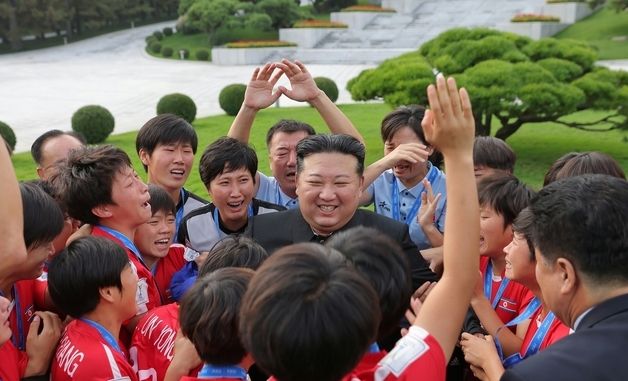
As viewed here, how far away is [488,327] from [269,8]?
3150 cm

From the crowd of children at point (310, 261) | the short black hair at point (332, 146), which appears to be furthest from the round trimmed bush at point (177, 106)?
the short black hair at point (332, 146)

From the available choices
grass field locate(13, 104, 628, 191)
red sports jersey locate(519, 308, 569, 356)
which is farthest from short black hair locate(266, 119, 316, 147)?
grass field locate(13, 104, 628, 191)

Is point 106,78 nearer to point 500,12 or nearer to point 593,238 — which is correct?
point 500,12

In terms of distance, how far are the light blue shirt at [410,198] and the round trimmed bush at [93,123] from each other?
9.55m

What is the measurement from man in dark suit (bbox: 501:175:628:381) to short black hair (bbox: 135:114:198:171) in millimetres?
2380

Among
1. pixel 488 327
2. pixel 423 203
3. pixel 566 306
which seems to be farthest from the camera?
pixel 423 203

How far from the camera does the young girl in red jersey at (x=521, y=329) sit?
229 centimetres

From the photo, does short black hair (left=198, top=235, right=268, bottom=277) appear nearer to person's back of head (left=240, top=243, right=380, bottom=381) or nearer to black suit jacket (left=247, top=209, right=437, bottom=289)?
black suit jacket (left=247, top=209, right=437, bottom=289)

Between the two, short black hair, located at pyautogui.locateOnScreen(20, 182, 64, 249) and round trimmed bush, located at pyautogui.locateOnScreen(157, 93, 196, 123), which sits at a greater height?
short black hair, located at pyautogui.locateOnScreen(20, 182, 64, 249)

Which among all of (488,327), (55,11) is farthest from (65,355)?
(55,11)

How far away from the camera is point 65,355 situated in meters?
2.27

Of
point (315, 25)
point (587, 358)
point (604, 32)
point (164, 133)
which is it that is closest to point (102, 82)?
point (315, 25)

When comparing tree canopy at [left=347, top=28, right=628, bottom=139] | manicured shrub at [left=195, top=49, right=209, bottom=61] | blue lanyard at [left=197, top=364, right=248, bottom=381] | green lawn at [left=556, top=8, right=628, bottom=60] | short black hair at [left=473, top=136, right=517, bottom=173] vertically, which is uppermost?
blue lanyard at [left=197, top=364, right=248, bottom=381]

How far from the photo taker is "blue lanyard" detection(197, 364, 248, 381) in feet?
6.30
